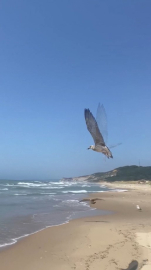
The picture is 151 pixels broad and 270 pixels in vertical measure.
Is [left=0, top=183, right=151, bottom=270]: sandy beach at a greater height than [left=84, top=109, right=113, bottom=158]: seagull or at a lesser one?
lesser

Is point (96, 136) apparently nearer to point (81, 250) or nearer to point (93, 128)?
point (93, 128)

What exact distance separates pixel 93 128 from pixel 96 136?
0.45 ft

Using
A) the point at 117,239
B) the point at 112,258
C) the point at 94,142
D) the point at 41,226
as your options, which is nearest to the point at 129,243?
the point at 117,239

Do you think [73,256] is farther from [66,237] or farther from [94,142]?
[94,142]

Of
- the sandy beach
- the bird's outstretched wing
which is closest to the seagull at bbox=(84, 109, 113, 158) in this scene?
the bird's outstretched wing

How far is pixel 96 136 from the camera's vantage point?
383cm

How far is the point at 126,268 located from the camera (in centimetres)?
640

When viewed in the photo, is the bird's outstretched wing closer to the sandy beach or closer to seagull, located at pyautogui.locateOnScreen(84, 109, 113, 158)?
seagull, located at pyautogui.locateOnScreen(84, 109, 113, 158)

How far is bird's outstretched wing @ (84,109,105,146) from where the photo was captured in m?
3.75

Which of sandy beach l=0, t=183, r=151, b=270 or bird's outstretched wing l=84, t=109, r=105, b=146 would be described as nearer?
bird's outstretched wing l=84, t=109, r=105, b=146

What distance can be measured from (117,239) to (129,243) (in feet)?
2.63

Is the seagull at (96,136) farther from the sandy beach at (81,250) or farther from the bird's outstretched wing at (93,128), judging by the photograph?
the sandy beach at (81,250)

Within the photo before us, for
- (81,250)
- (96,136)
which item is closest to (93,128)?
(96,136)

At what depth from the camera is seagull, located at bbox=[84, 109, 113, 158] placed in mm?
3698
